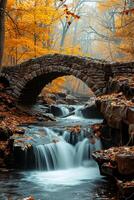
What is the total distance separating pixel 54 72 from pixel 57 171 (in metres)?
7.43

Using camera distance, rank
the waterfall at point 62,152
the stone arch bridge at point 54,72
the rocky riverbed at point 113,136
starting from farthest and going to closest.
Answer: the stone arch bridge at point 54,72, the waterfall at point 62,152, the rocky riverbed at point 113,136

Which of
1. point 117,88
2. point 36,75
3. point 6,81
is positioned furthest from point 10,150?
point 6,81

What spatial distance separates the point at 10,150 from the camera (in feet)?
39.7

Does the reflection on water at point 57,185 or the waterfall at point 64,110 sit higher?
the waterfall at point 64,110

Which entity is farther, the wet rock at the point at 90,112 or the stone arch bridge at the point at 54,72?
the wet rock at the point at 90,112

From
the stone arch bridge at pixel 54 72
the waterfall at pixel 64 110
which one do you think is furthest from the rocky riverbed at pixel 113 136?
the waterfall at pixel 64 110

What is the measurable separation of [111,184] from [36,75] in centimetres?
1026

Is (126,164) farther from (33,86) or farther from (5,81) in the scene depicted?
(5,81)

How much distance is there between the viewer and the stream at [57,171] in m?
8.95

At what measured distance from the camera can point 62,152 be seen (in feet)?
41.1

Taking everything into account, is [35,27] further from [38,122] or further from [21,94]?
[38,122]

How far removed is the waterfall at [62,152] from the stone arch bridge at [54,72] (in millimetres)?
3408

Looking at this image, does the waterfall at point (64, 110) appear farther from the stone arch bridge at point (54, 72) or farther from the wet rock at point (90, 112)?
the stone arch bridge at point (54, 72)

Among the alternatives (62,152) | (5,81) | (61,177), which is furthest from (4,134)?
(5,81)
